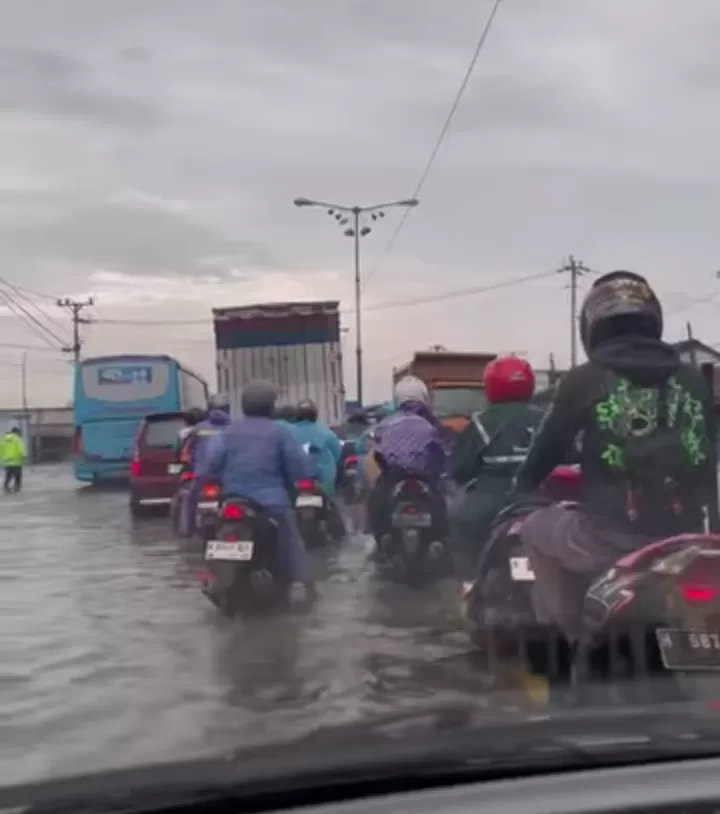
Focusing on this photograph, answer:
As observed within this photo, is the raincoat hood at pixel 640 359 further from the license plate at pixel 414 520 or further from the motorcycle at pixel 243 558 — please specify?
the license plate at pixel 414 520

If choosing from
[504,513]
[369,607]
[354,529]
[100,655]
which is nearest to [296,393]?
[354,529]

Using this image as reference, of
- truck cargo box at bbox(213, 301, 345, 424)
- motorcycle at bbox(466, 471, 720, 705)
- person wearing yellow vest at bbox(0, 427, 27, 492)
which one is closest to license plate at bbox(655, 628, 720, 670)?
motorcycle at bbox(466, 471, 720, 705)

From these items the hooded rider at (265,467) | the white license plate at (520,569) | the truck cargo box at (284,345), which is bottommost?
the white license plate at (520,569)

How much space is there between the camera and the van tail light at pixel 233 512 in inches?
344

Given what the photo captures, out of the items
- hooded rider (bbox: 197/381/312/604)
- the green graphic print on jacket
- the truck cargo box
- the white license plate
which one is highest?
the truck cargo box

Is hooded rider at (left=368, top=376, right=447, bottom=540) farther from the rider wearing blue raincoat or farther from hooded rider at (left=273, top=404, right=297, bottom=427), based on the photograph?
hooded rider at (left=273, top=404, right=297, bottom=427)

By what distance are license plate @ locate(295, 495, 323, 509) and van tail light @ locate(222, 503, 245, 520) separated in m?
3.84

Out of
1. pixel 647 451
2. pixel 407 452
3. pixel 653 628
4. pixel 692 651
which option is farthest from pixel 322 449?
pixel 692 651

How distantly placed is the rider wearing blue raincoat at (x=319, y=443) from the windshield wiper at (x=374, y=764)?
11.4 meters

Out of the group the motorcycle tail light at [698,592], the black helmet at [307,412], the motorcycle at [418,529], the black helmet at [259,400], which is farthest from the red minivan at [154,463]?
the motorcycle tail light at [698,592]

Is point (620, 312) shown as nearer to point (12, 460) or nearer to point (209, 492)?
point (209, 492)

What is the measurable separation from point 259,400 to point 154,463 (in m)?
13.0

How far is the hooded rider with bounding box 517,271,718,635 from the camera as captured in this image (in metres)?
4.86

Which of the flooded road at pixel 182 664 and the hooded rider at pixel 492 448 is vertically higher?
the hooded rider at pixel 492 448
